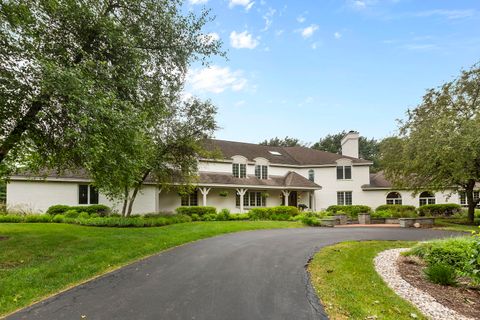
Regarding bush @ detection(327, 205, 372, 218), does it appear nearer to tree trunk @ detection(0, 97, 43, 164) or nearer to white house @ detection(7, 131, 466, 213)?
white house @ detection(7, 131, 466, 213)

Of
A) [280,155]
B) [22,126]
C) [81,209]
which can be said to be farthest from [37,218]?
[280,155]

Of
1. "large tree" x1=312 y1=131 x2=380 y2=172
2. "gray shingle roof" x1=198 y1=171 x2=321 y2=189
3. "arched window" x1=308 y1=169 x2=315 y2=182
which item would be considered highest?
"large tree" x1=312 y1=131 x2=380 y2=172

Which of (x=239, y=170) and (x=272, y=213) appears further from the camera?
(x=239, y=170)

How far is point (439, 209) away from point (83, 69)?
94.3 feet

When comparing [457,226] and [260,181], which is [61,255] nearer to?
[260,181]

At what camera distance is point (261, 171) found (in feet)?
93.5

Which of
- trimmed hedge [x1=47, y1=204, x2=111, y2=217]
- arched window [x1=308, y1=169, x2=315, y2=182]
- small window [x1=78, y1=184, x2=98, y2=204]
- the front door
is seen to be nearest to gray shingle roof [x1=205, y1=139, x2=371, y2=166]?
arched window [x1=308, y1=169, x2=315, y2=182]

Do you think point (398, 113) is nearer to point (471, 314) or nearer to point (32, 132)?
point (471, 314)

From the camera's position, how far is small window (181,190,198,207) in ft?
82.1

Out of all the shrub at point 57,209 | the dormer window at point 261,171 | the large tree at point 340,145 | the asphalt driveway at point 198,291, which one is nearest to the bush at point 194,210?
the dormer window at point 261,171

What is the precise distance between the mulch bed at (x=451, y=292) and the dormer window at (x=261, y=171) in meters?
20.1

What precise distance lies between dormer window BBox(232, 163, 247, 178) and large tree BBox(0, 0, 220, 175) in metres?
15.7

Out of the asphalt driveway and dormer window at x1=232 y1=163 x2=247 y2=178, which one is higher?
dormer window at x1=232 y1=163 x2=247 y2=178

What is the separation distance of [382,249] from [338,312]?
708 centimetres
